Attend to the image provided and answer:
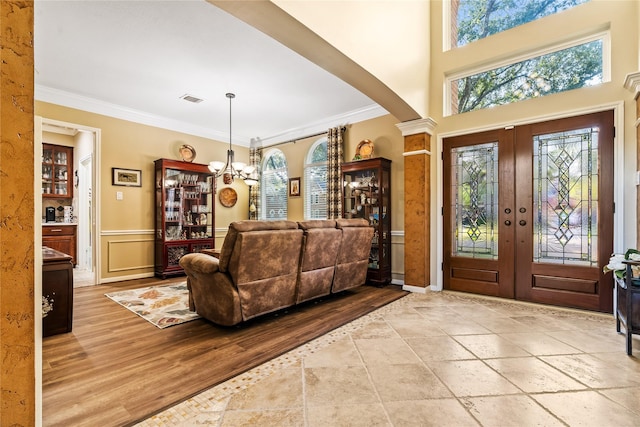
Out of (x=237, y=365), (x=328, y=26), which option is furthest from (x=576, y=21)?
(x=237, y=365)

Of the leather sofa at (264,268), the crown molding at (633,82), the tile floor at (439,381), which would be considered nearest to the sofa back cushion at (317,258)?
the leather sofa at (264,268)

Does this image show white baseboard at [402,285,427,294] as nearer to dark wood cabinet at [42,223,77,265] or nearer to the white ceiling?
the white ceiling

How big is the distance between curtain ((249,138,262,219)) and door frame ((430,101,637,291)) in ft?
13.4

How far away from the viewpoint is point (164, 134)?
5.89 m

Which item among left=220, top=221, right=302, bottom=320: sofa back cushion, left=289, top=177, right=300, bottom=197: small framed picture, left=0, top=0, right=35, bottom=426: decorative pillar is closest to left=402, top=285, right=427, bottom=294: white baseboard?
left=220, top=221, right=302, bottom=320: sofa back cushion

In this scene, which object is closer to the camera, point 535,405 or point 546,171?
point 535,405

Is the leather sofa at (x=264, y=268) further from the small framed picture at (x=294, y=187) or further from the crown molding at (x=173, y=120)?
the small framed picture at (x=294, y=187)

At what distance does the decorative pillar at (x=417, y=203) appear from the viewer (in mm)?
4410

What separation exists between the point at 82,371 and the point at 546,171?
4.84m

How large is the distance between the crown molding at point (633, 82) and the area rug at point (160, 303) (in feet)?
16.1

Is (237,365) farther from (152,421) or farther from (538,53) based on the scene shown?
(538,53)

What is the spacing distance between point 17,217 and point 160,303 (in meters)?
3.06

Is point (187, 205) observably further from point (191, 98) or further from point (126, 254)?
point (191, 98)

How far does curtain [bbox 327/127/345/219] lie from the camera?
5531 millimetres
